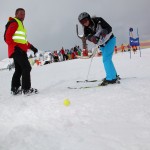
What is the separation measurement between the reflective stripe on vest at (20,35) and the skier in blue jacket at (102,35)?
47.7 inches

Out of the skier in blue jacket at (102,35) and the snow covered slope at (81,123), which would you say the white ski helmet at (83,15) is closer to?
the skier in blue jacket at (102,35)

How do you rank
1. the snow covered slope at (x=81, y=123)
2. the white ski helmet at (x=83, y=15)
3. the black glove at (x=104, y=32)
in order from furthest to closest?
the black glove at (x=104, y=32) → the white ski helmet at (x=83, y=15) → the snow covered slope at (x=81, y=123)

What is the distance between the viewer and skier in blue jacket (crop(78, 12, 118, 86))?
4.80 meters

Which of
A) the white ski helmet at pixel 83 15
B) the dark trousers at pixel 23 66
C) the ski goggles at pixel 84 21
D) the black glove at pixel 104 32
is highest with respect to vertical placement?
the white ski helmet at pixel 83 15

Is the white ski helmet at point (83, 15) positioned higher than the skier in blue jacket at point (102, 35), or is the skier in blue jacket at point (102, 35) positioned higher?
the white ski helmet at point (83, 15)

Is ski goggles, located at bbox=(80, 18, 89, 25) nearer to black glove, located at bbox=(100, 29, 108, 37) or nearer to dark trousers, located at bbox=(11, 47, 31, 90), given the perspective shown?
black glove, located at bbox=(100, 29, 108, 37)

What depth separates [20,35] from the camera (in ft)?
15.5

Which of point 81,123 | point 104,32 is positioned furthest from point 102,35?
point 81,123

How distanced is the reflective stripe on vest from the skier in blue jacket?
3.97 ft

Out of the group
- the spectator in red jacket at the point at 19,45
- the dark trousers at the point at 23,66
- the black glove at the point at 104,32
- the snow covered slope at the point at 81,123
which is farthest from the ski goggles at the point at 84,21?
the snow covered slope at the point at 81,123

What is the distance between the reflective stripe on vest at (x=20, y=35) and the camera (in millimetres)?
4641

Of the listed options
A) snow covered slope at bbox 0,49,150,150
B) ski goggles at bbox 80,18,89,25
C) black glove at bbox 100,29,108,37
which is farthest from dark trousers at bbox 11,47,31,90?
black glove at bbox 100,29,108,37

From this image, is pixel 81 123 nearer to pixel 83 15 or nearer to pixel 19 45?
pixel 19 45

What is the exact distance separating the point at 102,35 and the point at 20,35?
5.60 ft
